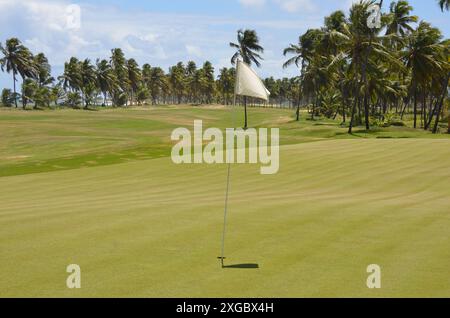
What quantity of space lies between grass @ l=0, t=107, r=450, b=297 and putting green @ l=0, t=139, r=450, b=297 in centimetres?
3

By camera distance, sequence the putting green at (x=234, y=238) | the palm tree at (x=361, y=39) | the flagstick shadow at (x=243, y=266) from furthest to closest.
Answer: the palm tree at (x=361, y=39), the flagstick shadow at (x=243, y=266), the putting green at (x=234, y=238)

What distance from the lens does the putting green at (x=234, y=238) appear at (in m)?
9.13

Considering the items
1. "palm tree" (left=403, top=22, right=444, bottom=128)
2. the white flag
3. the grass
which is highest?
"palm tree" (left=403, top=22, right=444, bottom=128)

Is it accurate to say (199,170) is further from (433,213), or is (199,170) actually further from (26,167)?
(433,213)

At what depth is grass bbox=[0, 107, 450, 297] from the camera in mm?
9203

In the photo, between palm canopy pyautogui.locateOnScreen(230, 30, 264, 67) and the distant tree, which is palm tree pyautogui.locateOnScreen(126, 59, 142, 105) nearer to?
the distant tree

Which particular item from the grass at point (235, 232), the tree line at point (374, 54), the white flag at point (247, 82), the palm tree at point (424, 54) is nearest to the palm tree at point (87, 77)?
the tree line at point (374, 54)

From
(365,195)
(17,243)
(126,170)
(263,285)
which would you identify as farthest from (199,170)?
(263,285)

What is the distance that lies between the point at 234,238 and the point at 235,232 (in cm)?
66

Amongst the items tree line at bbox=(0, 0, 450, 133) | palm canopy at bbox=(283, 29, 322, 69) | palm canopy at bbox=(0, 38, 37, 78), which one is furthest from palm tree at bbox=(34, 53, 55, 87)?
palm canopy at bbox=(283, 29, 322, 69)

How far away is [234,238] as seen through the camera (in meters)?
12.7

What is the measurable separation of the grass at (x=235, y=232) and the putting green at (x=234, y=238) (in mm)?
35

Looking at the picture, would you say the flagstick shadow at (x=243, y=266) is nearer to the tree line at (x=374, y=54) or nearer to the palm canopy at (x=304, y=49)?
the tree line at (x=374, y=54)
